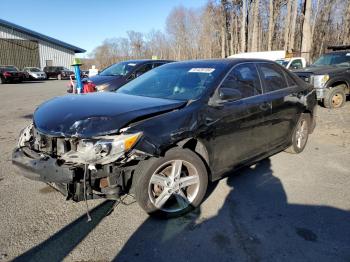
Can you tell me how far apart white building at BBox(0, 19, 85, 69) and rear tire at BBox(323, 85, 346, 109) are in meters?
38.6

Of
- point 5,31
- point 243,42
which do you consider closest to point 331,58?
point 243,42

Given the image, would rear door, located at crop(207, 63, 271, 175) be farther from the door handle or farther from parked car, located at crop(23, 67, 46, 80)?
parked car, located at crop(23, 67, 46, 80)

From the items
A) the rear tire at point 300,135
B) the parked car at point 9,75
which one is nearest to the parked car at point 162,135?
the rear tire at point 300,135

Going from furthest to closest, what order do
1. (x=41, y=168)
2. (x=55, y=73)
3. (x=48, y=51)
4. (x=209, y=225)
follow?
(x=48, y=51) < (x=55, y=73) < (x=209, y=225) < (x=41, y=168)

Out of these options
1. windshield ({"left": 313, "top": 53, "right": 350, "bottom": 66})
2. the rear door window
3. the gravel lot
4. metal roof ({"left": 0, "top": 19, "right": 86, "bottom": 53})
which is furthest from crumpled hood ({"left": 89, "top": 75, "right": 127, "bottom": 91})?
metal roof ({"left": 0, "top": 19, "right": 86, "bottom": 53})

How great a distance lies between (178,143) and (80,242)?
133 centimetres

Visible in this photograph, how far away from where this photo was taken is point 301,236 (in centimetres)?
301

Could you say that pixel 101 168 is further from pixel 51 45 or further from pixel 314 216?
pixel 51 45

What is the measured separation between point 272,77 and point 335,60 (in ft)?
26.4

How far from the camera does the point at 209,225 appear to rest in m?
3.20

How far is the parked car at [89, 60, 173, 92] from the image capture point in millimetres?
9464

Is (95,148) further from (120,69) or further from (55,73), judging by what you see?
(55,73)

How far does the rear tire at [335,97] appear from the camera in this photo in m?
10.1

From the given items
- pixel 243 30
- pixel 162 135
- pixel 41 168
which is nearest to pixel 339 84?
pixel 162 135
